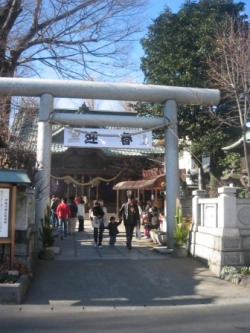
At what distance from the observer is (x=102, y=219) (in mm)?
15117

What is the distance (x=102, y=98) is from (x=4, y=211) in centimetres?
594

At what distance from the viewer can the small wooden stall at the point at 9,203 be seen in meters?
9.65

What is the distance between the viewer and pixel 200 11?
20250mm

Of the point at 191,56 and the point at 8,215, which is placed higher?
the point at 191,56

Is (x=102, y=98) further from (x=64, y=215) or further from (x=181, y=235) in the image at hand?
(x=64, y=215)

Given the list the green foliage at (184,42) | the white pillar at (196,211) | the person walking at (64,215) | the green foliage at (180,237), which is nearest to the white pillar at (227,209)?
the white pillar at (196,211)

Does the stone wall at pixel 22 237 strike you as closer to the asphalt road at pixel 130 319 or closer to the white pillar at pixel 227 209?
the asphalt road at pixel 130 319

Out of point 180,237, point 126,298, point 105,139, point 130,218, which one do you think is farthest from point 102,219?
point 126,298

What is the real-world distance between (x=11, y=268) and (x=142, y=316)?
3441 mm

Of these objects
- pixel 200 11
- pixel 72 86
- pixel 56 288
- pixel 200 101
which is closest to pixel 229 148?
pixel 200 101

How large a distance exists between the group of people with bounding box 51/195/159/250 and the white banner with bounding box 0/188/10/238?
535 centimetres

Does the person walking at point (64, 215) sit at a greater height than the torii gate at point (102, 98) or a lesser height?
lesser

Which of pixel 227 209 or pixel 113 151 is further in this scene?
pixel 113 151

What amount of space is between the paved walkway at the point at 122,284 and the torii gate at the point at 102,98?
1.99 m
